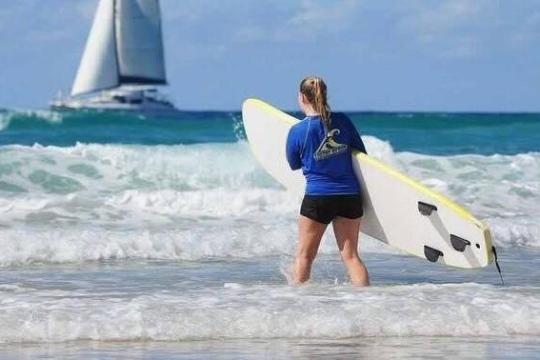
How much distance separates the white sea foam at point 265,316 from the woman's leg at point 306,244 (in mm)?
337

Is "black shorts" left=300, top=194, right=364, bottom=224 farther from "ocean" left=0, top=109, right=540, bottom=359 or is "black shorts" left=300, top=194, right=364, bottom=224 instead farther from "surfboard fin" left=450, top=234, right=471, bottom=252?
"surfboard fin" left=450, top=234, right=471, bottom=252

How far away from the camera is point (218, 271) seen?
9203 millimetres

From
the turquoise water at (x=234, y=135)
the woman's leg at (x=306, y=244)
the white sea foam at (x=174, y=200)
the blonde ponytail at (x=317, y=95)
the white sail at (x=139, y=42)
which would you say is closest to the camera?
the blonde ponytail at (x=317, y=95)

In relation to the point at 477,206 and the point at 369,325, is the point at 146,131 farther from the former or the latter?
the point at 369,325

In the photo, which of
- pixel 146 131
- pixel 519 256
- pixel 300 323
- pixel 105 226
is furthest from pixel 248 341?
pixel 146 131

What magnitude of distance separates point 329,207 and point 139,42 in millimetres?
52097

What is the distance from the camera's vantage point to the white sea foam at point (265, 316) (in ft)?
21.3

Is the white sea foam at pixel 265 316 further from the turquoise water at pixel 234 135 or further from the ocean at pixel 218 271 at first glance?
the turquoise water at pixel 234 135

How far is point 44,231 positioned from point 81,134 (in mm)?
25600

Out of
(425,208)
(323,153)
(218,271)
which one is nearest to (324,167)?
(323,153)

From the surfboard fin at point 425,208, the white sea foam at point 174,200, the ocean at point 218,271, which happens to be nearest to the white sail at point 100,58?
Answer: the white sea foam at point 174,200

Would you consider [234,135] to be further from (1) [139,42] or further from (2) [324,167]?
(2) [324,167]

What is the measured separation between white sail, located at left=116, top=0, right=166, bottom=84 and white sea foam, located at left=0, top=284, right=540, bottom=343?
50905 mm

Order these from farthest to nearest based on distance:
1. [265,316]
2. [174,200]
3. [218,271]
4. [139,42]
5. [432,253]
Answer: [139,42], [174,200], [218,271], [432,253], [265,316]
